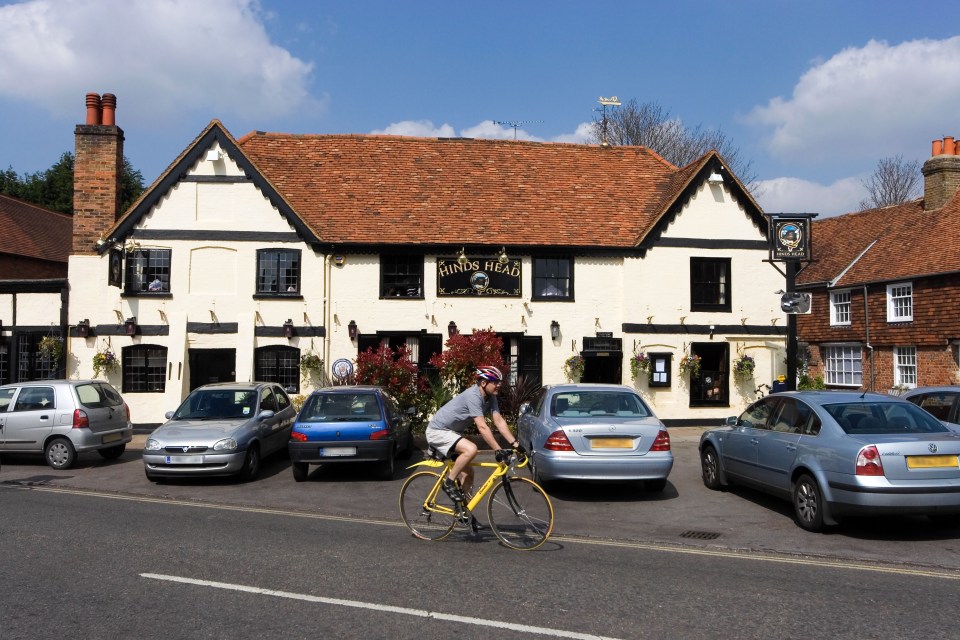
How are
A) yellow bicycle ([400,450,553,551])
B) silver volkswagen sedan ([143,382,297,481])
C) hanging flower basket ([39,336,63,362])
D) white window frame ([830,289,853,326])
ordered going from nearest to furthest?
1. yellow bicycle ([400,450,553,551])
2. silver volkswagen sedan ([143,382,297,481])
3. hanging flower basket ([39,336,63,362])
4. white window frame ([830,289,853,326])

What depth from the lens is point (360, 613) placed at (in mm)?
5570

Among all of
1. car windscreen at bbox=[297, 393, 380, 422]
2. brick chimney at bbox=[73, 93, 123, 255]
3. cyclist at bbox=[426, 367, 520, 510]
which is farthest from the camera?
brick chimney at bbox=[73, 93, 123, 255]

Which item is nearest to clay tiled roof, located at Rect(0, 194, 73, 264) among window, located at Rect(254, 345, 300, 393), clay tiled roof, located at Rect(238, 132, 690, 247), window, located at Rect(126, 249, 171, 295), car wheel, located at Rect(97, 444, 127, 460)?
window, located at Rect(126, 249, 171, 295)

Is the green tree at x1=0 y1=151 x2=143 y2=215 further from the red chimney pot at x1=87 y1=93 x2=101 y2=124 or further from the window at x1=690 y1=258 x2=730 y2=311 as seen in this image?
the window at x1=690 y1=258 x2=730 y2=311

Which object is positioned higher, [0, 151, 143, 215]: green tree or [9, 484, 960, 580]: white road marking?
[0, 151, 143, 215]: green tree

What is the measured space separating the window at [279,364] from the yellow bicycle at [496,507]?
464 inches

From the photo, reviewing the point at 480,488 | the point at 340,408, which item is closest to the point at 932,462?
the point at 480,488

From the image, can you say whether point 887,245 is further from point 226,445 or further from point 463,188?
point 226,445

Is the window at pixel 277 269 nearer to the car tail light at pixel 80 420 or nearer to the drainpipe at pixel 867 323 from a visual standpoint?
the car tail light at pixel 80 420

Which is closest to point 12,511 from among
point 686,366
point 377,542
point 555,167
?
point 377,542

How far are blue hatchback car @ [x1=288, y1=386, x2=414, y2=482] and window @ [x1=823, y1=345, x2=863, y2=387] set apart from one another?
20295 millimetres

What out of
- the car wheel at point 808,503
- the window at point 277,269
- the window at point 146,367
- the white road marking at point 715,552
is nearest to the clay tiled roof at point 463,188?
the window at point 277,269

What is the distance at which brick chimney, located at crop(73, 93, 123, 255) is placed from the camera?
19.3m

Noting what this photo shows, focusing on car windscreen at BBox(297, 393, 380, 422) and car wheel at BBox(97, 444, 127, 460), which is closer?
car windscreen at BBox(297, 393, 380, 422)
